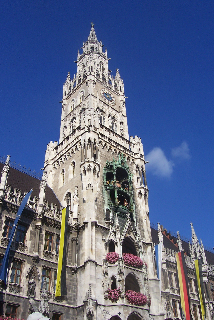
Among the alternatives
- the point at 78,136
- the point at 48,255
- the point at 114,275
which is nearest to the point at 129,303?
the point at 114,275

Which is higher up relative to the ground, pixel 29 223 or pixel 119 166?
pixel 119 166

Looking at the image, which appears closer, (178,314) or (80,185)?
(80,185)

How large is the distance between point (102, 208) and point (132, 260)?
582 centimetres

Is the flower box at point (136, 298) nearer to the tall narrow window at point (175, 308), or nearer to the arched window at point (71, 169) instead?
the tall narrow window at point (175, 308)

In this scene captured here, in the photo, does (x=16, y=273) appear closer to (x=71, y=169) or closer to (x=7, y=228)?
(x=7, y=228)

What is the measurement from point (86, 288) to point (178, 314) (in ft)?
50.1

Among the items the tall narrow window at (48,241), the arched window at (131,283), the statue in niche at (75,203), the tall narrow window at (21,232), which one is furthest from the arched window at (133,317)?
the tall narrow window at (21,232)

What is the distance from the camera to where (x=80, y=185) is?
34.2 metres

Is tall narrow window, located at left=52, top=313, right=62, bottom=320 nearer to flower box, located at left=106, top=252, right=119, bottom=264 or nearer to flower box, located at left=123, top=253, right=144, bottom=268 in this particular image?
flower box, located at left=106, top=252, right=119, bottom=264

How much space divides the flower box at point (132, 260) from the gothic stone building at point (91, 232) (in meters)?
0.09

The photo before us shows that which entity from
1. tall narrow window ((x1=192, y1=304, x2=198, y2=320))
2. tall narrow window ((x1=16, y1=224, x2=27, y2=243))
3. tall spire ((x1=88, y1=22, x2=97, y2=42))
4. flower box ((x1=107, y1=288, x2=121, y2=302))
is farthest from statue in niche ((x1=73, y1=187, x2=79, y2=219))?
tall spire ((x1=88, y1=22, x2=97, y2=42))

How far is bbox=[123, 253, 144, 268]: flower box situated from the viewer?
30.5 m

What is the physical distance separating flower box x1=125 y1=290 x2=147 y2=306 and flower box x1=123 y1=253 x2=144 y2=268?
2557 millimetres

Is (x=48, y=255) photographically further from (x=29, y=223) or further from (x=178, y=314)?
(x=178, y=314)
